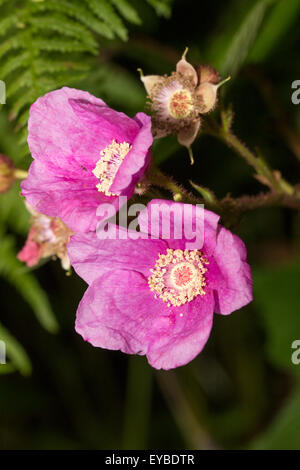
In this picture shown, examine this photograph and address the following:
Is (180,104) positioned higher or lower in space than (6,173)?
higher

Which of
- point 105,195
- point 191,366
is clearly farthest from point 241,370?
point 105,195

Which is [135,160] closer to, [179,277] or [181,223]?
[181,223]

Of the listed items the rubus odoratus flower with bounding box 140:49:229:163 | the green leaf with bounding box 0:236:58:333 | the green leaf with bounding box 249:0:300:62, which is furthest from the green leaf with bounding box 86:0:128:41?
the green leaf with bounding box 0:236:58:333

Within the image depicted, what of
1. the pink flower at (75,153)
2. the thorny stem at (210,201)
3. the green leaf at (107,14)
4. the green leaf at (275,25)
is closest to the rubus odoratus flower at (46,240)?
the pink flower at (75,153)

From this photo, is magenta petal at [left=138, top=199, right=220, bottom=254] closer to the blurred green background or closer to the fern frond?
the fern frond

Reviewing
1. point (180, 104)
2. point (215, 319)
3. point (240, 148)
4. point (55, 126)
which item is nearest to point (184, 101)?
point (180, 104)

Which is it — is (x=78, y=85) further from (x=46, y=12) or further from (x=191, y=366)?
(x=191, y=366)
